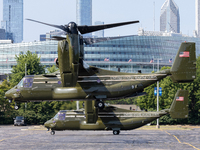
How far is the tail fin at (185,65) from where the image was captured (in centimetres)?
3581

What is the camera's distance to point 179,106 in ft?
158

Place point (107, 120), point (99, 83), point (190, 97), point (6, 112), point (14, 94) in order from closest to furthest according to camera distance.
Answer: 1. point (99, 83)
2. point (14, 94)
3. point (107, 120)
4. point (6, 112)
5. point (190, 97)

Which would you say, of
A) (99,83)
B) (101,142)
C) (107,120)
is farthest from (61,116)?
(99,83)

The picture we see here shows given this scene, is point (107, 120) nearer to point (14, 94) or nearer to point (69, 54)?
point (14, 94)

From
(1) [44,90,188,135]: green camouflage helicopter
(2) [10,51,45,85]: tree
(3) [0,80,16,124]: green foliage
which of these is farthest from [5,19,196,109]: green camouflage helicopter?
(2) [10,51,45,85]: tree

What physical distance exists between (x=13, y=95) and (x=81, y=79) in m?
8.17

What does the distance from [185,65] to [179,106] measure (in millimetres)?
13707

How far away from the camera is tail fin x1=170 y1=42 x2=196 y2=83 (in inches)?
1410

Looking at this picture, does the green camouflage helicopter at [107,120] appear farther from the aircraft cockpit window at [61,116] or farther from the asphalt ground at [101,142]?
the asphalt ground at [101,142]

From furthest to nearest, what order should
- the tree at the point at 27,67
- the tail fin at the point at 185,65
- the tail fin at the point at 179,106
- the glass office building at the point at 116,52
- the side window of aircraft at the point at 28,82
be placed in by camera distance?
the glass office building at the point at 116,52
the tree at the point at 27,67
the tail fin at the point at 179,106
the side window of aircraft at the point at 28,82
the tail fin at the point at 185,65

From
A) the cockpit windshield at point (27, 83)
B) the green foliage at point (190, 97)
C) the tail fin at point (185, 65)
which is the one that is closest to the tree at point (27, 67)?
the green foliage at point (190, 97)

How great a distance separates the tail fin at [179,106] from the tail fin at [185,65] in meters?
12.4

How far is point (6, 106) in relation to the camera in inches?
3265

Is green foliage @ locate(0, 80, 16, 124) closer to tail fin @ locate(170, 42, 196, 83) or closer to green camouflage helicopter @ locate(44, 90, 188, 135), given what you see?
green camouflage helicopter @ locate(44, 90, 188, 135)
